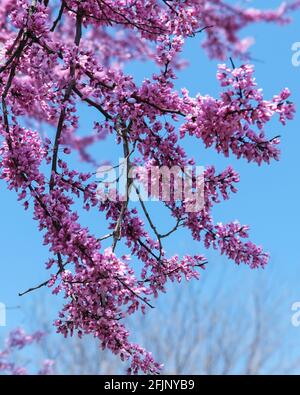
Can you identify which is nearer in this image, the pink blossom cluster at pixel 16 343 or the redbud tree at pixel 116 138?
the redbud tree at pixel 116 138

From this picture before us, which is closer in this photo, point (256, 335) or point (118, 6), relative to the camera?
point (118, 6)

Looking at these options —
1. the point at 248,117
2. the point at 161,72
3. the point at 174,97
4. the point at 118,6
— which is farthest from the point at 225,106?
the point at 118,6

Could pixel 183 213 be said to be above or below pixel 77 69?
below

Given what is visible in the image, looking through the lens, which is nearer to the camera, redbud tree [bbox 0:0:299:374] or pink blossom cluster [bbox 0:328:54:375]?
redbud tree [bbox 0:0:299:374]

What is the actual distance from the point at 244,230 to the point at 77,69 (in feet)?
Result: 6.40

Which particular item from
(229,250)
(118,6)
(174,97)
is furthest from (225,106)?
(118,6)

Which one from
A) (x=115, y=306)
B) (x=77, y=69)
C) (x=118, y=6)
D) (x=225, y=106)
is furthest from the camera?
(x=118, y=6)

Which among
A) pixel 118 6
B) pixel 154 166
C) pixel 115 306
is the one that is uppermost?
pixel 118 6

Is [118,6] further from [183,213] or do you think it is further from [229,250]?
[229,250]

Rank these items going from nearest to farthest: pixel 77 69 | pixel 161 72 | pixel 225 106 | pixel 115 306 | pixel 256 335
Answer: pixel 225 106 < pixel 115 306 < pixel 77 69 < pixel 161 72 < pixel 256 335

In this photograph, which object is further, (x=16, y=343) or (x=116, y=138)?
(x=16, y=343)

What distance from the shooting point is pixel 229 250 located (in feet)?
16.1

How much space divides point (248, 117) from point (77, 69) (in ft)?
5.02

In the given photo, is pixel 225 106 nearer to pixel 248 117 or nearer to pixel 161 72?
pixel 248 117
